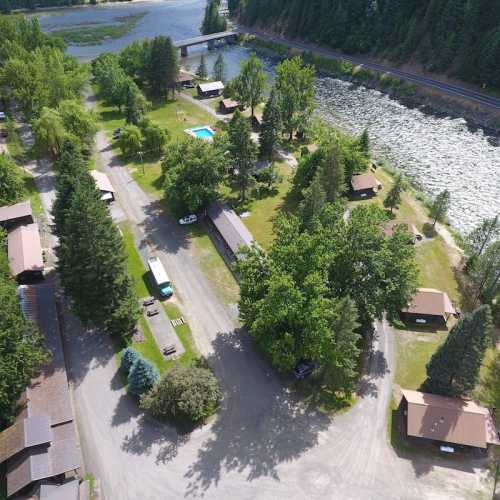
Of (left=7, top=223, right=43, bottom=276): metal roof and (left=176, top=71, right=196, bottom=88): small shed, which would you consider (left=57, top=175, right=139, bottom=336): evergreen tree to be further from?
(left=176, top=71, right=196, bottom=88): small shed

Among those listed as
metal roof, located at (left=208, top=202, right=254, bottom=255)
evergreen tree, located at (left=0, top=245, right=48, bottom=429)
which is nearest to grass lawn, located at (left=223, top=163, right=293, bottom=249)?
metal roof, located at (left=208, top=202, right=254, bottom=255)

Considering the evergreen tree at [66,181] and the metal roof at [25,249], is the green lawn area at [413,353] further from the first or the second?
the metal roof at [25,249]

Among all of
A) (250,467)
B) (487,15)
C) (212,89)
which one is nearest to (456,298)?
(250,467)

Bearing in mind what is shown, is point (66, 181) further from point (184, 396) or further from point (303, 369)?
point (303, 369)

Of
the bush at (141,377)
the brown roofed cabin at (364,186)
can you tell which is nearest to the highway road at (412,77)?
the brown roofed cabin at (364,186)

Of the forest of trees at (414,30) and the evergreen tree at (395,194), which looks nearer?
the evergreen tree at (395,194)

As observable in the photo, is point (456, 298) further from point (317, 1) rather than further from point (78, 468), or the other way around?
point (317, 1)
